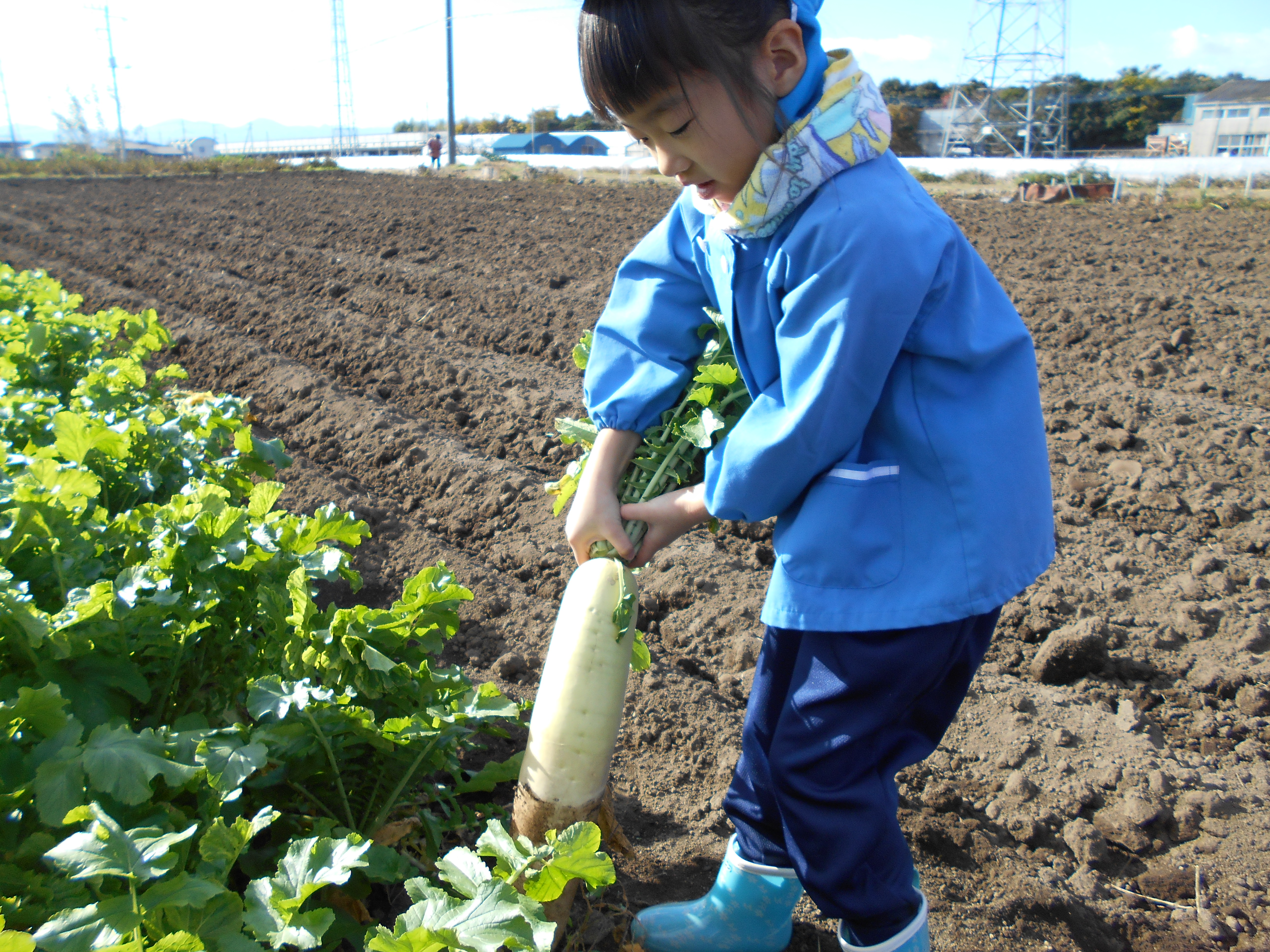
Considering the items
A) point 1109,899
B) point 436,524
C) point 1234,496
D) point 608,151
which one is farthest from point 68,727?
point 608,151

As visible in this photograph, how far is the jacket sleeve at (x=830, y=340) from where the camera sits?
125 centimetres

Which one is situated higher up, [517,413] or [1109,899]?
[517,413]

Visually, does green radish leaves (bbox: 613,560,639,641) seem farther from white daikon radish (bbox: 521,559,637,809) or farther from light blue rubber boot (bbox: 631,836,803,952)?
light blue rubber boot (bbox: 631,836,803,952)

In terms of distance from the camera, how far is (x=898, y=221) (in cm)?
126

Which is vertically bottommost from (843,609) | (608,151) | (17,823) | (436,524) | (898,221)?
(436,524)

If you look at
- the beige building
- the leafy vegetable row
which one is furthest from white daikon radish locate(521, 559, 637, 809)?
the beige building

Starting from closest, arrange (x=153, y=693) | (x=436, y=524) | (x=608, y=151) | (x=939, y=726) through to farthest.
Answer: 1. (x=939, y=726)
2. (x=153, y=693)
3. (x=436, y=524)
4. (x=608, y=151)

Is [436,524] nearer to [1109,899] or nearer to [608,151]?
[1109,899]

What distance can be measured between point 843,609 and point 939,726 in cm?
38

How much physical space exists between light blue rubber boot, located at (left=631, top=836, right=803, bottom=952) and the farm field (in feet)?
0.56

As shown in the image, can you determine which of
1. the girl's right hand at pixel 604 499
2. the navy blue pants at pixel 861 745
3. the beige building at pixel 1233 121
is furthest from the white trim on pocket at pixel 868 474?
the beige building at pixel 1233 121

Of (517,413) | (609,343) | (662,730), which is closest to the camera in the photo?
(609,343)

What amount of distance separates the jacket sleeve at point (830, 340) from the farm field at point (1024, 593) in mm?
1145

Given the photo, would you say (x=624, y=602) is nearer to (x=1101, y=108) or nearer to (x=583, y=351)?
(x=583, y=351)
